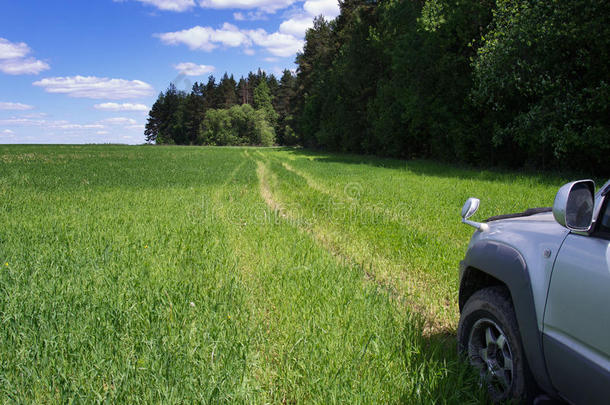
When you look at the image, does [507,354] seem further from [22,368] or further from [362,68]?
[362,68]

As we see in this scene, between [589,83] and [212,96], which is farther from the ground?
[212,96]

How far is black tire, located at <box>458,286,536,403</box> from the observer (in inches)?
91.4

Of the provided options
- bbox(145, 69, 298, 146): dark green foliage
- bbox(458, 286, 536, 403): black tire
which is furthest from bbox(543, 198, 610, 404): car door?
bbox(145, 69, 298, 146): dark green foliage

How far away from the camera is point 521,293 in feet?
7.45

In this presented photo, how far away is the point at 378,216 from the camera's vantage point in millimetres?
→ 8938

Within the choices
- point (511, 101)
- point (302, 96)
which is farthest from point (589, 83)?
point (302, 96)

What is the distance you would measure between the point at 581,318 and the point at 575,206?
573 mm

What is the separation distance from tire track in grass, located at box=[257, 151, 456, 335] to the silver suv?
3.93 feet

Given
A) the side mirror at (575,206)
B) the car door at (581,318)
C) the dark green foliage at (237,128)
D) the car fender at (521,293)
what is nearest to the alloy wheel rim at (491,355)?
the car fender at (521,293)

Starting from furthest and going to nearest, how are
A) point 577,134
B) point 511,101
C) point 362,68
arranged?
1. point 362,68
2. point 511,101
3. point 577,134

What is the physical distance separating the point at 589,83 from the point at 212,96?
347 feet

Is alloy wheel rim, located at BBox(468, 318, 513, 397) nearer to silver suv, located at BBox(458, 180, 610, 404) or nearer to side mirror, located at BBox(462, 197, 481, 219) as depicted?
silver suv, located at BBox(458, 180, 610, 404)

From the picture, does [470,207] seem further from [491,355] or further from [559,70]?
[559,70]

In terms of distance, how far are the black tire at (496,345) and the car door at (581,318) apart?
10.7 inches
